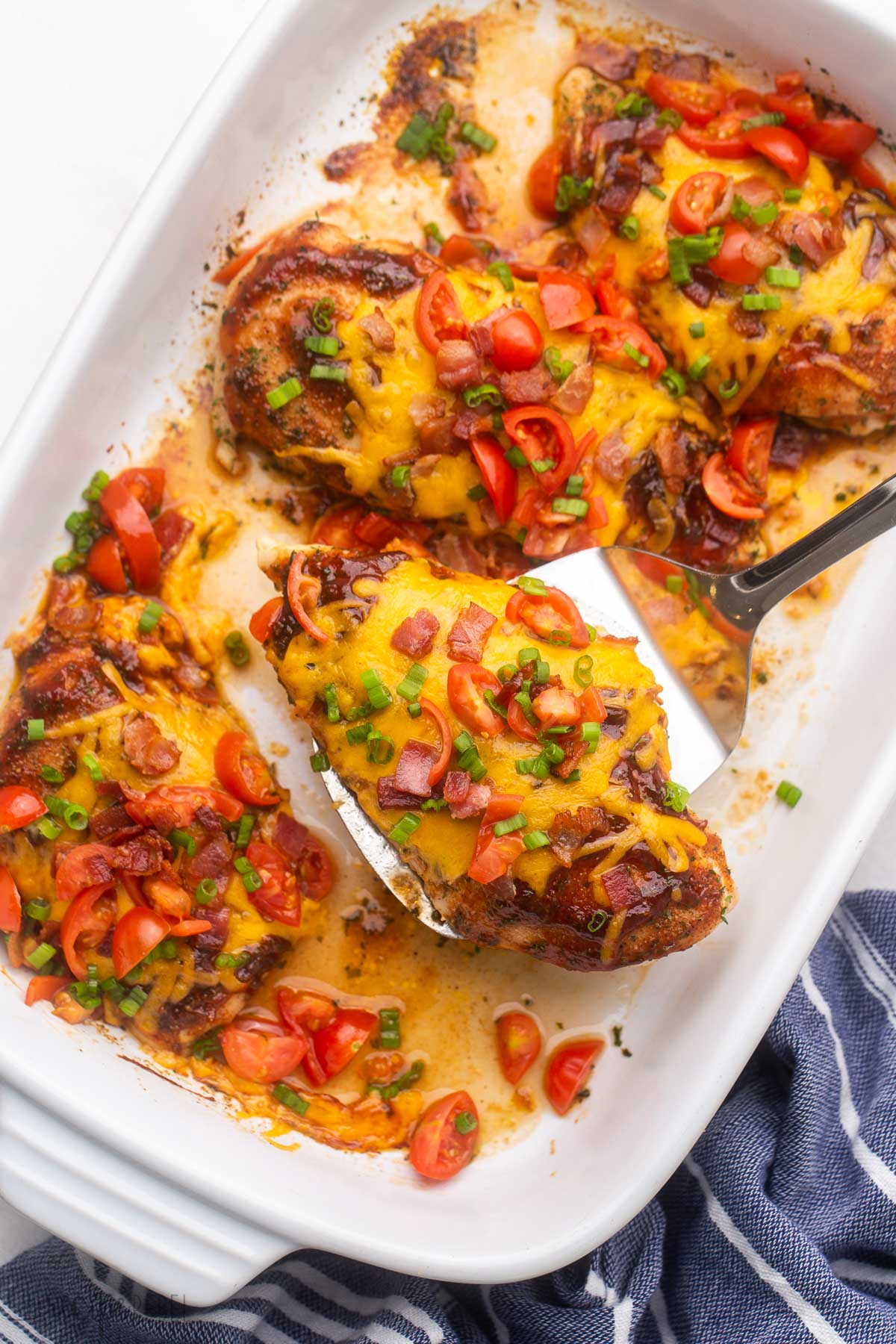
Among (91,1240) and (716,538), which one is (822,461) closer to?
(716,538)

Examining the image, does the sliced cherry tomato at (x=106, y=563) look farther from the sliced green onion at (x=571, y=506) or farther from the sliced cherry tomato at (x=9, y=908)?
the sliced green onion at (x=571, y=506)

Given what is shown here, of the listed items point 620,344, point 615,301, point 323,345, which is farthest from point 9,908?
point 615,301

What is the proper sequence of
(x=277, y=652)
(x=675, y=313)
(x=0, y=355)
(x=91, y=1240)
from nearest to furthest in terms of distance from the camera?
(x=91, y=1240) → (x=277, y=652) → (x=675, y=313) → (x=0, y=355)

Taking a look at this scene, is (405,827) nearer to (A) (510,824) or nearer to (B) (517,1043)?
(A) (510,824)

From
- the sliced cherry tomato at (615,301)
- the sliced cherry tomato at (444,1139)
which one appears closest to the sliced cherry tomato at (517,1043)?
the sliced cherry tomato at (444,1139)

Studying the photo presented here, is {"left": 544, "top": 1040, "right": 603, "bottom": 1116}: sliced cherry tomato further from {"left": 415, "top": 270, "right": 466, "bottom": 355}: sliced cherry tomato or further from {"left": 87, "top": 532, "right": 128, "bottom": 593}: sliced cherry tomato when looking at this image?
{"left": 415, "top": 270, "right": 466, "bottom": 355}: sliced cherry tomato

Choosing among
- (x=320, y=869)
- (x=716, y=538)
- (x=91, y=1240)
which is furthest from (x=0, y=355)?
(x=91, y=1240)
